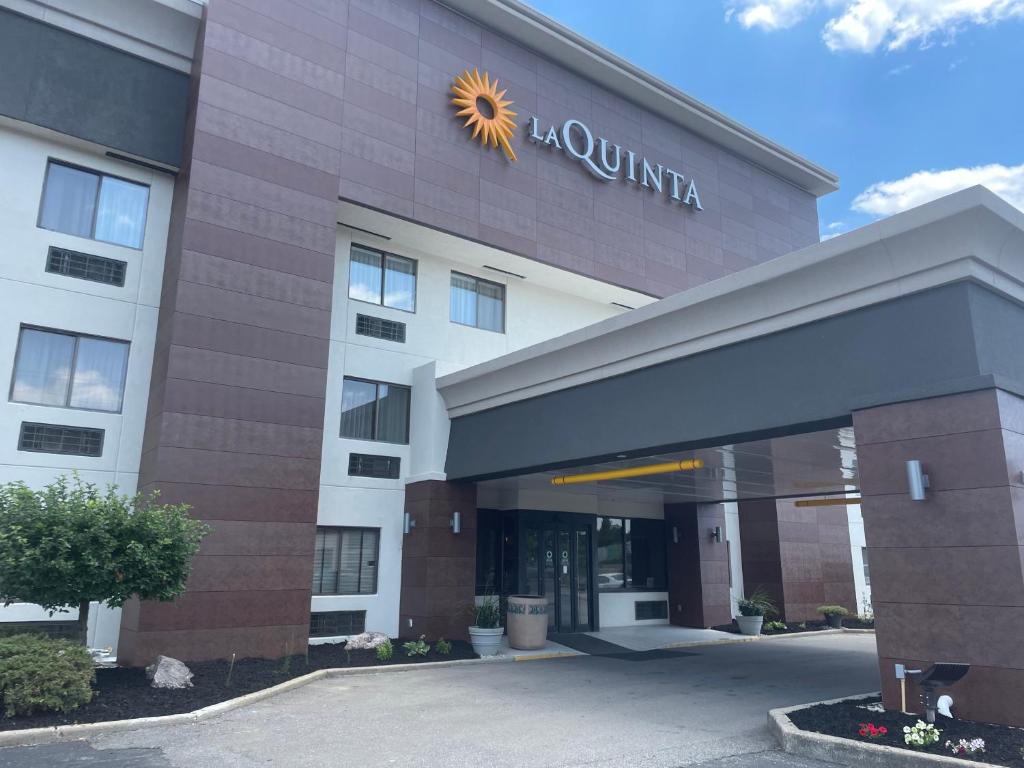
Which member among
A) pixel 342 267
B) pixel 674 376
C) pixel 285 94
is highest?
pixel 285 94

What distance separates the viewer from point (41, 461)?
1411 cm

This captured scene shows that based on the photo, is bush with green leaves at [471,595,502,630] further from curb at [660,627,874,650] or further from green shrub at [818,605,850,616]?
green shrub at [818,605,850,616]

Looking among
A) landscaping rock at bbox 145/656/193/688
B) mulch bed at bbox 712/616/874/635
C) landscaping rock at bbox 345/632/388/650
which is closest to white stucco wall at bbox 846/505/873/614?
mulch bed at bbox 712/616/874/635

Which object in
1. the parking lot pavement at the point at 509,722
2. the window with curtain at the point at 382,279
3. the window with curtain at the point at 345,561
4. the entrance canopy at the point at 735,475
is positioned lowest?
the parking lot pavement at the point at 509,722

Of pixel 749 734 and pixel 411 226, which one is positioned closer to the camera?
pixel 749 734

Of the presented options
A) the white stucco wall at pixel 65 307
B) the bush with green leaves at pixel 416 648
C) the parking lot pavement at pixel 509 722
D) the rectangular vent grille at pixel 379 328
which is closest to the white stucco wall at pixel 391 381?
the rectangular vent grille at pixel 379 328

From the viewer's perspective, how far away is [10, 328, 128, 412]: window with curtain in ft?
47.1

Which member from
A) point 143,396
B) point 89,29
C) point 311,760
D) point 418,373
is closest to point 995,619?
point 311,760

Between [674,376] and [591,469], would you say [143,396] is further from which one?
[674,376]

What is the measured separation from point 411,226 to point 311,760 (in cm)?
1274

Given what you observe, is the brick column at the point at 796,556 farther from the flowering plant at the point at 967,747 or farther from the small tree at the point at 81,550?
the small tree at the point at 81,550

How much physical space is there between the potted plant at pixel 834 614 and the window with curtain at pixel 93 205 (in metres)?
21.5

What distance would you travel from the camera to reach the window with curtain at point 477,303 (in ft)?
65.9

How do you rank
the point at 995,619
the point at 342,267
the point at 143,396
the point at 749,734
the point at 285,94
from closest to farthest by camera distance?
the point at 995,619, the point at 749,734, the point at 143,396, the point at 285,94, the point at 342,267
